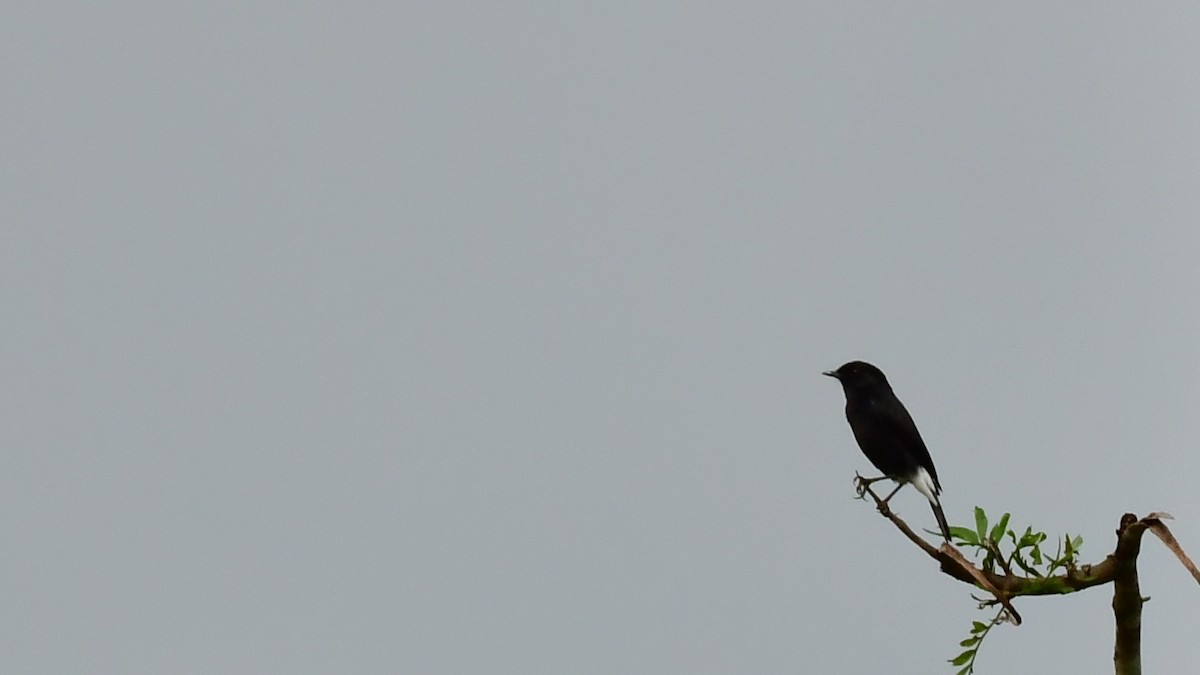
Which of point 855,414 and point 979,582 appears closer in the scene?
point 979,582

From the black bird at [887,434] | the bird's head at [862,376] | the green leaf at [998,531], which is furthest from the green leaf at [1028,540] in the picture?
the bird's head at [862,376]

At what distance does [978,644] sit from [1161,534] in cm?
81

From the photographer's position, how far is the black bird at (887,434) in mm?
9789

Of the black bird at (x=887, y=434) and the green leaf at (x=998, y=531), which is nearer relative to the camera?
the green leaf at (x=998, y=531)

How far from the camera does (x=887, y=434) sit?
10047 millimetres

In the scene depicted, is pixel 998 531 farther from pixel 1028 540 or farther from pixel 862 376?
pixel 862 376

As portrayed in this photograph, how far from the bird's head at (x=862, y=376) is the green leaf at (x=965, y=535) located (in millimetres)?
7008

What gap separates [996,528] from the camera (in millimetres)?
3729

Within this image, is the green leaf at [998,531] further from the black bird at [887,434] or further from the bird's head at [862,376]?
the bird's head at [862,376]

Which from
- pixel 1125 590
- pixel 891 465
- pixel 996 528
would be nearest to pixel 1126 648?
pixel 1125 590

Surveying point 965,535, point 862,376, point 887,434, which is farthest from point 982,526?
point 862,376

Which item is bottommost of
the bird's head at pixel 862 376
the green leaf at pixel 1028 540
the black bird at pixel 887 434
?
the green leaf at pixel 1028 540

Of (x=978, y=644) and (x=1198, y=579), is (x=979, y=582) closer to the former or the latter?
(x=978, y=644)

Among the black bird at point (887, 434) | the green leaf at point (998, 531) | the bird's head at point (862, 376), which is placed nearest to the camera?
the green leaf at point (998, 531)
